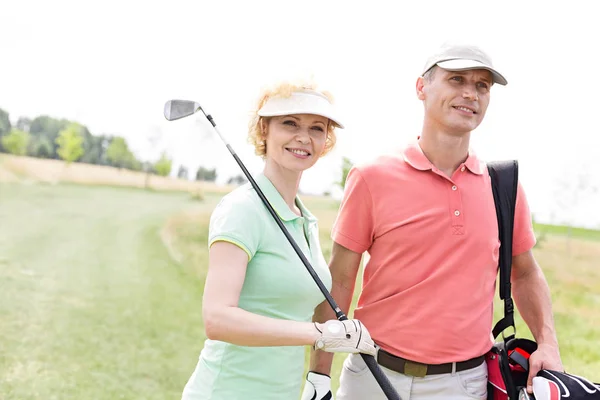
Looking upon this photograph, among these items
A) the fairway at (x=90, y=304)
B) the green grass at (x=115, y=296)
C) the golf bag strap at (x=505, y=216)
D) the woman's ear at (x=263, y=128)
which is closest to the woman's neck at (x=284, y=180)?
the woman's ear at (x=263, y=128)

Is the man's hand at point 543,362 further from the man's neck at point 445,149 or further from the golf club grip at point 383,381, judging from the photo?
the man's neck at point 445,149

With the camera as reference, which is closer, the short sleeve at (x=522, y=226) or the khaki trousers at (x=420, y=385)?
the khaki trousers at (x=420, y=385)

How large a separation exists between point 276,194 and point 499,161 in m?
1.24

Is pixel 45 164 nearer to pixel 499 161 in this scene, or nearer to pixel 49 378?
pixel 49 378

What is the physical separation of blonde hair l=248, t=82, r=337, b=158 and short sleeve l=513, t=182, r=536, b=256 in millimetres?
986

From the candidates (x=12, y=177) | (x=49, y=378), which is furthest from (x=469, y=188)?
(x=12, y=177)

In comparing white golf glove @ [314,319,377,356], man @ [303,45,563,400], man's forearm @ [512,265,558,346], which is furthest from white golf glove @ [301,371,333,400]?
man's forearm @ [512,265,558,346]

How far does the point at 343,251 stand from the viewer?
113 inches

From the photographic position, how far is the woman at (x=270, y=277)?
6.92ft

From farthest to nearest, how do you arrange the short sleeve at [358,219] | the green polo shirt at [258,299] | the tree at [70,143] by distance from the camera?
the tree at [70,143]
the short sleeve at [358,219]
the green polo shirt at [258,299]

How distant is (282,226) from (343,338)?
463 mm

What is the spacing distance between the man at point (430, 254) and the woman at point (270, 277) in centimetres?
30

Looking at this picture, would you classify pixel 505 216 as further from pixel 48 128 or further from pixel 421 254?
pixel 48 128

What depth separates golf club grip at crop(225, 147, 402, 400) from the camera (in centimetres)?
234
